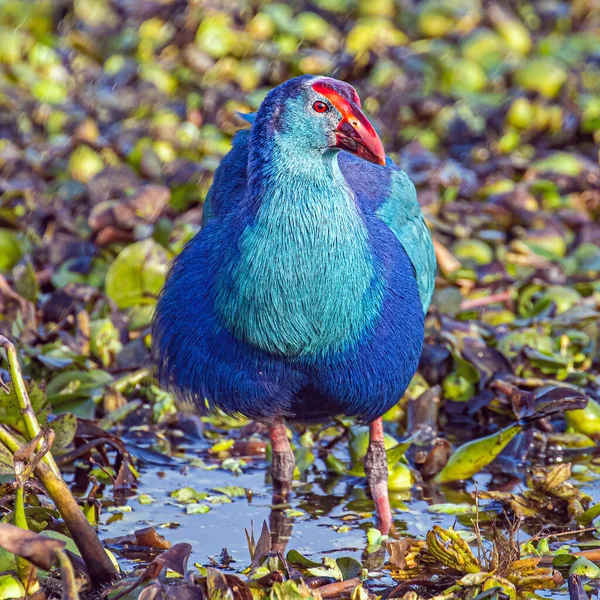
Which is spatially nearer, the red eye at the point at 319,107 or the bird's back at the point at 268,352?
the red eye at the point at 319,107

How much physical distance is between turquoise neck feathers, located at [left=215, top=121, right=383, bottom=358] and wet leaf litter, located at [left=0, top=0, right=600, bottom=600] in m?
0.60

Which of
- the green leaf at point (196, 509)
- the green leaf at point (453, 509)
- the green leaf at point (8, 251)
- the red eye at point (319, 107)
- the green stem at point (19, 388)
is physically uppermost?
the red eye at point (319, 107)

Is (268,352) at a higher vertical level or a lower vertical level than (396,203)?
lower

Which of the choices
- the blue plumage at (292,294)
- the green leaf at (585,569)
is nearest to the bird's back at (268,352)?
the blue plumage at (292,294)

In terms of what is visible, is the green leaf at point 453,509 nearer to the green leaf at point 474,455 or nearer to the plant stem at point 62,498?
the green leaf at point 474,455

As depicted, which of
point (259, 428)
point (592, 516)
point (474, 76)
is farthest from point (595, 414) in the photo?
point (474, 76)

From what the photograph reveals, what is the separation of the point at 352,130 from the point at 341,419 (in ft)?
3.96

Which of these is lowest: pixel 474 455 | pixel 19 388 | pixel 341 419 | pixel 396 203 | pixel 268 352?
pixel 474 455

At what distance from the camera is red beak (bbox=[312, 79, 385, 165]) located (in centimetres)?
309

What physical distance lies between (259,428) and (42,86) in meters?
3.37

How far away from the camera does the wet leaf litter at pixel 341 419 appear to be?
10.2 ft

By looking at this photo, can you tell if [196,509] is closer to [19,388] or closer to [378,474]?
[378,474]

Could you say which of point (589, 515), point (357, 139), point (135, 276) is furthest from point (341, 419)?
point (135, 276)

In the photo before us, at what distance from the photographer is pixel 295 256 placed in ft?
10.1
